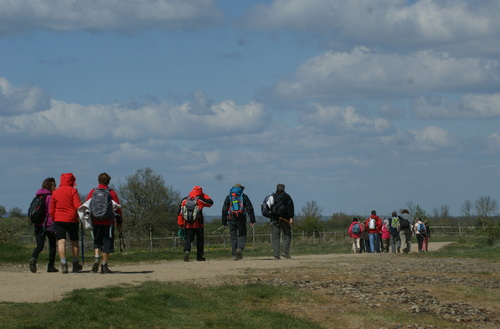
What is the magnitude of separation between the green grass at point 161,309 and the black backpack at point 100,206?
10.2ft

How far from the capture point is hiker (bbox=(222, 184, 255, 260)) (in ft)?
72.4

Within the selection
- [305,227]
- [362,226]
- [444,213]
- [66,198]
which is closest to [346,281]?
[66,198]

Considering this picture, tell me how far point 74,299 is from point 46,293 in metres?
0.95

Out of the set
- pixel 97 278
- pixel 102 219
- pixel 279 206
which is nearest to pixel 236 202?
pixel 279 206

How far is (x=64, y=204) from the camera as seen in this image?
16.8 meters

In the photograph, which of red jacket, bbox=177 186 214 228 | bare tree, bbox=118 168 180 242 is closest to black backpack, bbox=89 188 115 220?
red jacket, bbox=177 186 214 228

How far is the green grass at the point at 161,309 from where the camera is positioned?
10523 mm

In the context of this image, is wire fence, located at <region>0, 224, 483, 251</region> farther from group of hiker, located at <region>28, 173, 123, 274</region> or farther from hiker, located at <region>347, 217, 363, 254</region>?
group of hiker, located at <region>28, 173, 123, 274</region>

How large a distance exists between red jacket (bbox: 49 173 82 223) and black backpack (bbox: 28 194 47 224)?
1.87 ft

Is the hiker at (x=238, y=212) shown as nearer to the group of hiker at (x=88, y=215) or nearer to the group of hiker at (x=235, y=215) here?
the group of hiker at (x=235, y=215)

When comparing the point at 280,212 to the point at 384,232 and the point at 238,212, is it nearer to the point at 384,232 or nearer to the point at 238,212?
the point at 238,212

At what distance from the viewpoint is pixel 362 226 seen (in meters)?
35.8

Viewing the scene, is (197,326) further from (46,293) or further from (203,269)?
(203,269)

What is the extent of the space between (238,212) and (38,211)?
6.22 metres
